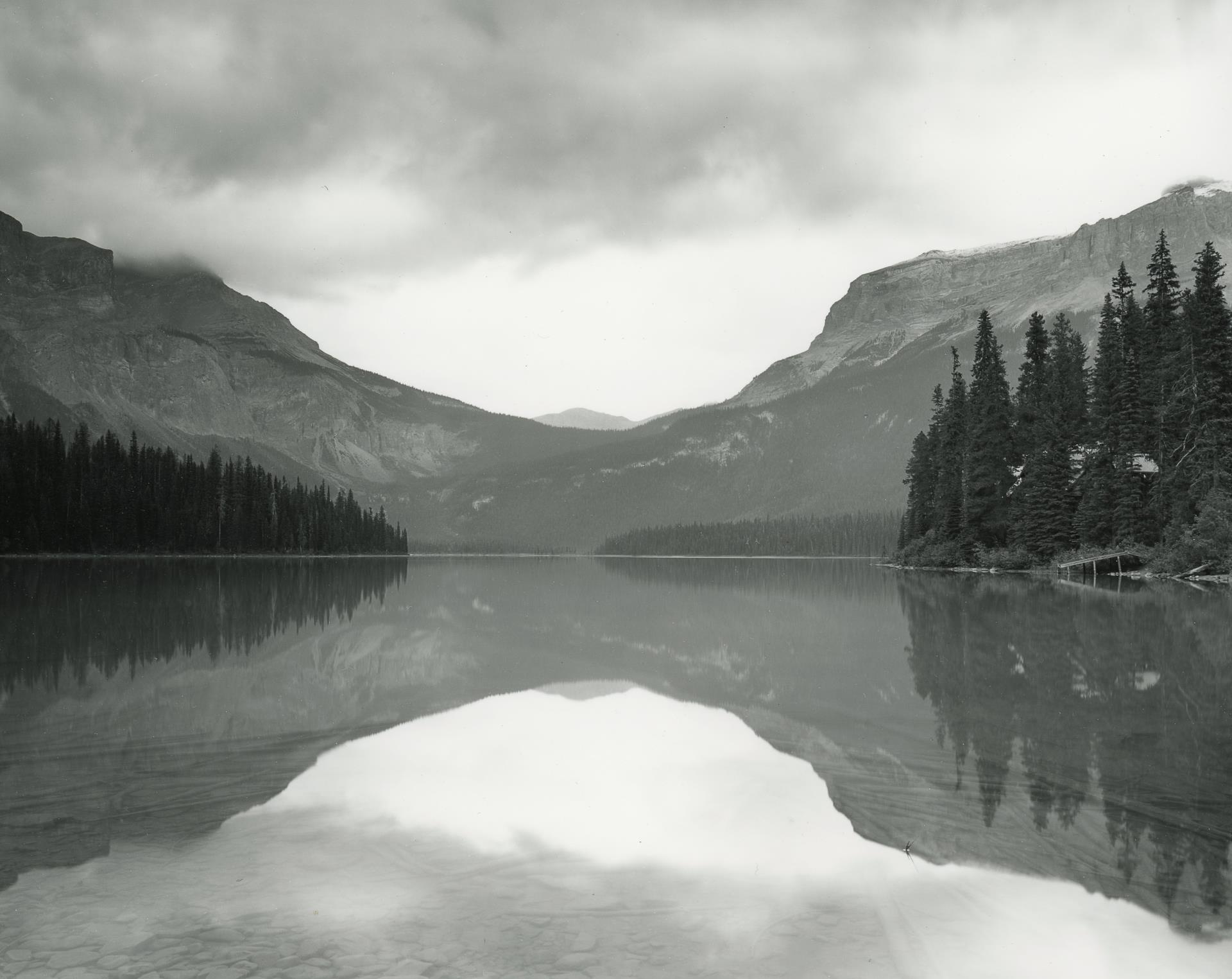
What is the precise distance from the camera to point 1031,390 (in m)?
76.9

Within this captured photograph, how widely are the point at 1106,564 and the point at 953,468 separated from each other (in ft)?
70.7

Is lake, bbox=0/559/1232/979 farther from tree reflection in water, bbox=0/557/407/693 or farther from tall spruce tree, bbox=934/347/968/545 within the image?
tall spruce tree, bbox=934/347/968/545

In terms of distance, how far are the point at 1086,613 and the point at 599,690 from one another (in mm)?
19496

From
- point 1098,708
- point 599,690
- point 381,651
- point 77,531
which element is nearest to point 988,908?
point 1098,708

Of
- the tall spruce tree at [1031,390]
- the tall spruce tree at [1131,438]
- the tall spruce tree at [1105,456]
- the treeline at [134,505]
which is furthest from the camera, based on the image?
the treeline at [134,505]

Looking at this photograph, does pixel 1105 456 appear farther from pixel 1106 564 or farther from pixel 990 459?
pixel 990 459

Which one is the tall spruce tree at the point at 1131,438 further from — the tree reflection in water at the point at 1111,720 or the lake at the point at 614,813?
the lake at the point at 614,813

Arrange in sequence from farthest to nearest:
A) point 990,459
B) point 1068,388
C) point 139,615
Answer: point 990,459, point 1068,388, point 139,615

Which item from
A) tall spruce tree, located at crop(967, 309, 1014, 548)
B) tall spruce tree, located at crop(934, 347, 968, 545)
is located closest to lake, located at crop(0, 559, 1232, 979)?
tall spruce tree, located at crop(967, 309, 1014, 548)

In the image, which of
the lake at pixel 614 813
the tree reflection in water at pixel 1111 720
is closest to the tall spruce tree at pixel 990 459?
the tree reflection in water at pixel 1111 720

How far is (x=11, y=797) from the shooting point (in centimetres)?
875

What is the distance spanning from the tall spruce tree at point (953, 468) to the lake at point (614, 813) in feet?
193

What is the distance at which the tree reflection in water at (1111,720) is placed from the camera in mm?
7883

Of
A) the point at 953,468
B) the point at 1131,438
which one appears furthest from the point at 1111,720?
the point at 953,468
